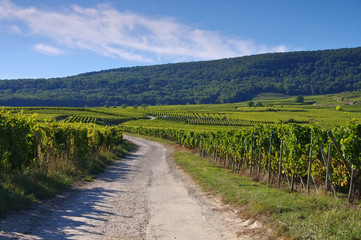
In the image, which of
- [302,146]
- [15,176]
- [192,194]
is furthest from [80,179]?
[302,146]

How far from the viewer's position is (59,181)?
10945mm

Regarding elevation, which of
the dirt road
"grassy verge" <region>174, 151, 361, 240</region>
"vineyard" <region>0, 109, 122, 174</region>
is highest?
"vineyard" <region>0, 109, 122, 174</region>

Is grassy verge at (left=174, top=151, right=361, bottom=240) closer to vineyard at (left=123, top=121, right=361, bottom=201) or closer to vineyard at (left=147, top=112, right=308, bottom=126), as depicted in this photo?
vineyard at (left=123, top=121, right=361, bottom=201)

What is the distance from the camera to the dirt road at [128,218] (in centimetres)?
611

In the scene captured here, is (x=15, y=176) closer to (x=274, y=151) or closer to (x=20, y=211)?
(x=20, y=211)

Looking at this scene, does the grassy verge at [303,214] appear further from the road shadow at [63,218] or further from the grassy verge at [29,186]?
the grassy verge at [29,186]

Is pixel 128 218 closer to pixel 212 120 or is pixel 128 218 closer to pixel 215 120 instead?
pixel 215 120

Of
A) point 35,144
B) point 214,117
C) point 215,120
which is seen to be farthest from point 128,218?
point 214,117

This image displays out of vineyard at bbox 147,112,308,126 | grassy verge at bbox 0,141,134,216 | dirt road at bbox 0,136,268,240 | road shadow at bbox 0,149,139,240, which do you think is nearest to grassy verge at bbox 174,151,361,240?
dirt road at bbox 0,136,268,240

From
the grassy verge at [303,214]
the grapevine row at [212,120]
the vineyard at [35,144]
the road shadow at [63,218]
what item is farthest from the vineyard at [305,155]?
the grapevine row at [212,120]

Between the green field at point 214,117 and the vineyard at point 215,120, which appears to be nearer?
the green field at point 214,117

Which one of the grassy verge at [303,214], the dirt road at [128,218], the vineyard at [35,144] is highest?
the vineyard at [35,144]

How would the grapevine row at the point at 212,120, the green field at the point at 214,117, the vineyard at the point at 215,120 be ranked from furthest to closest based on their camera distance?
1. the grapevine row at the point at 212,120
2. the vineyard at the point at 215,120
3. the green field at the point at 214,117

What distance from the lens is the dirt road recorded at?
6105mm
